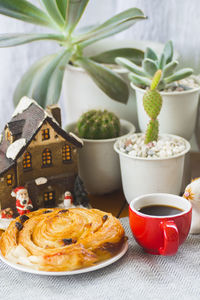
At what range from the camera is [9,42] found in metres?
0.99

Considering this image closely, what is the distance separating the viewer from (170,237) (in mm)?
771

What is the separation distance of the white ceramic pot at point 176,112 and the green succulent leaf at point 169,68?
0.05 meters

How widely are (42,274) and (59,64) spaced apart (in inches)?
20.9

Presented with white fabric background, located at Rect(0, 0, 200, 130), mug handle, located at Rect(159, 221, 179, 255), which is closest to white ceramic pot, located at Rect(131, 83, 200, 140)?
white fabric background, located at Rect(0, 0, 200, 130)

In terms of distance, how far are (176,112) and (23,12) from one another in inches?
16.4

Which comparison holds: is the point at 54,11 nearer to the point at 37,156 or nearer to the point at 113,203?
the point at 37,156

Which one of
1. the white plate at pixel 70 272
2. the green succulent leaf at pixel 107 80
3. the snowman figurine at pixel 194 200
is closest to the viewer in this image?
the white plate at pixel 70 272

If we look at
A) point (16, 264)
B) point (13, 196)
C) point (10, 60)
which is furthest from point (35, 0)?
point (16, 264)

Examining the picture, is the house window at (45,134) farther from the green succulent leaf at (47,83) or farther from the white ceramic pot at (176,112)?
the white ceramic pot at (176,112)

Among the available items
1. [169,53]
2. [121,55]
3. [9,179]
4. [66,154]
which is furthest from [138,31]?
[9,179]

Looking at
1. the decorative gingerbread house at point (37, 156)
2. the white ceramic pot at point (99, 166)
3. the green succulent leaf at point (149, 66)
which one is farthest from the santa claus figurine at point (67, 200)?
the green succulent leaf at point (149, 66)

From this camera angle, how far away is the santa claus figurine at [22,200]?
0.91 m

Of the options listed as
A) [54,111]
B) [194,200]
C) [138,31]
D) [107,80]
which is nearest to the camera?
[194,200]

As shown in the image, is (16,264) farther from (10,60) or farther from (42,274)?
(10,60)
